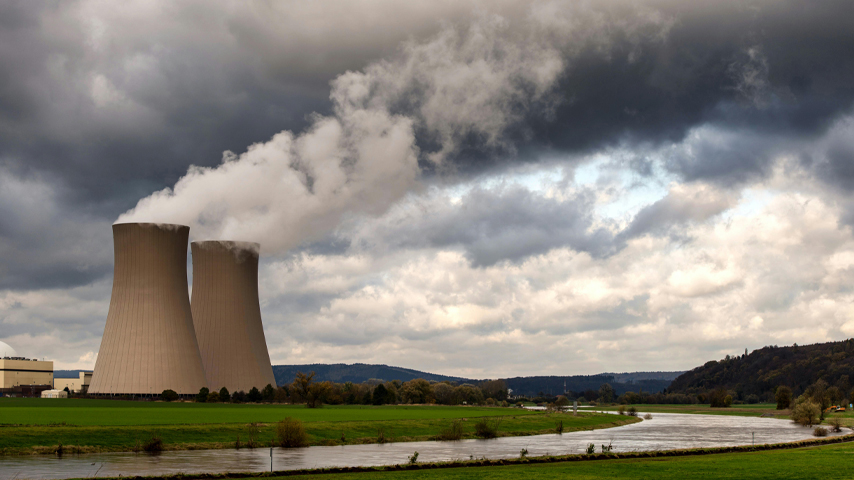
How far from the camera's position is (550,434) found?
1980 inches

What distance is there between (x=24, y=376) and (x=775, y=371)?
139 metres

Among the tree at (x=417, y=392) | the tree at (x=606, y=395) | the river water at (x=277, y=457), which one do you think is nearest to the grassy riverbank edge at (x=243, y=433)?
the river water at (x=277, y=457)

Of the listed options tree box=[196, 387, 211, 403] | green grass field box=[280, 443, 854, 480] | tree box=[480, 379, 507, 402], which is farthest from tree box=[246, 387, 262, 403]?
tree box=[480, 379, 507, 402]

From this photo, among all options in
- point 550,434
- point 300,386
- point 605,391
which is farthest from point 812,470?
point 605,391

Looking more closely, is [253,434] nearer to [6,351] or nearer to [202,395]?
[202,395]

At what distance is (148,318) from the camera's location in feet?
195

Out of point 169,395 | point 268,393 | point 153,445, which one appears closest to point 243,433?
point 153,445

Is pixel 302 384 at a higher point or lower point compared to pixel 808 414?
higher

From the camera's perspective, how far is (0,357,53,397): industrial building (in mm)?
106938

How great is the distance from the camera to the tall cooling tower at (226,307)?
223 ft

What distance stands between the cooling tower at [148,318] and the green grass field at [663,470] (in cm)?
4086

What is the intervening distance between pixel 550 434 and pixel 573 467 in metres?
26.5

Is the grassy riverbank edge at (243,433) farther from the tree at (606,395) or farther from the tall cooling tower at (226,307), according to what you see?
the tree at (606,395)

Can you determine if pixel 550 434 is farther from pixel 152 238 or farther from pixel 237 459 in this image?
pixel 152 238
